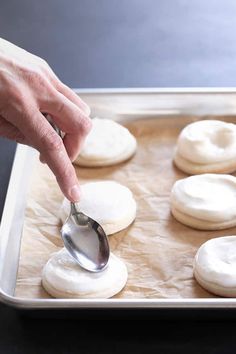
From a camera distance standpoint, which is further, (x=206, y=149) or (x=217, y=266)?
(x=206, y=149)

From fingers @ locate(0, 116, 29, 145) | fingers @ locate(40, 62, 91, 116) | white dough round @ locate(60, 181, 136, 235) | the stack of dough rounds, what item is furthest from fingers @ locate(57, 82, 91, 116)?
the stack of dough rounds

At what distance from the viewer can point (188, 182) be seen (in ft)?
4.74

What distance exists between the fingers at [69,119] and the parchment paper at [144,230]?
22 cm

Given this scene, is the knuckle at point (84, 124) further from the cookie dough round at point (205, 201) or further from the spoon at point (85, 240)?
the cookie dough round at point (205, 201)

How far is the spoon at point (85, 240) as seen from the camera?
4.09ft

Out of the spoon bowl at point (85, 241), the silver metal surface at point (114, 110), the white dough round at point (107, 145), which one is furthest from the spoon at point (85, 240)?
the white dough round at point (107, 145)

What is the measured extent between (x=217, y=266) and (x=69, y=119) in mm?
361

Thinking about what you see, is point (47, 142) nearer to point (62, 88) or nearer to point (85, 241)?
point (62, 88)

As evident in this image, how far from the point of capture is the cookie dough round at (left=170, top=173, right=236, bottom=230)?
1.36 metres

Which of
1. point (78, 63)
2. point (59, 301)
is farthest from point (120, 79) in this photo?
point (59, 301)

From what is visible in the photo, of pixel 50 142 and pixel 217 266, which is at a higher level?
pixel 50 142

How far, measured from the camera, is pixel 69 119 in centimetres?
117

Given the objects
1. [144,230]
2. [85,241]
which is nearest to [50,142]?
[85,241]

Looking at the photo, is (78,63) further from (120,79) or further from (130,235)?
(130,235)
